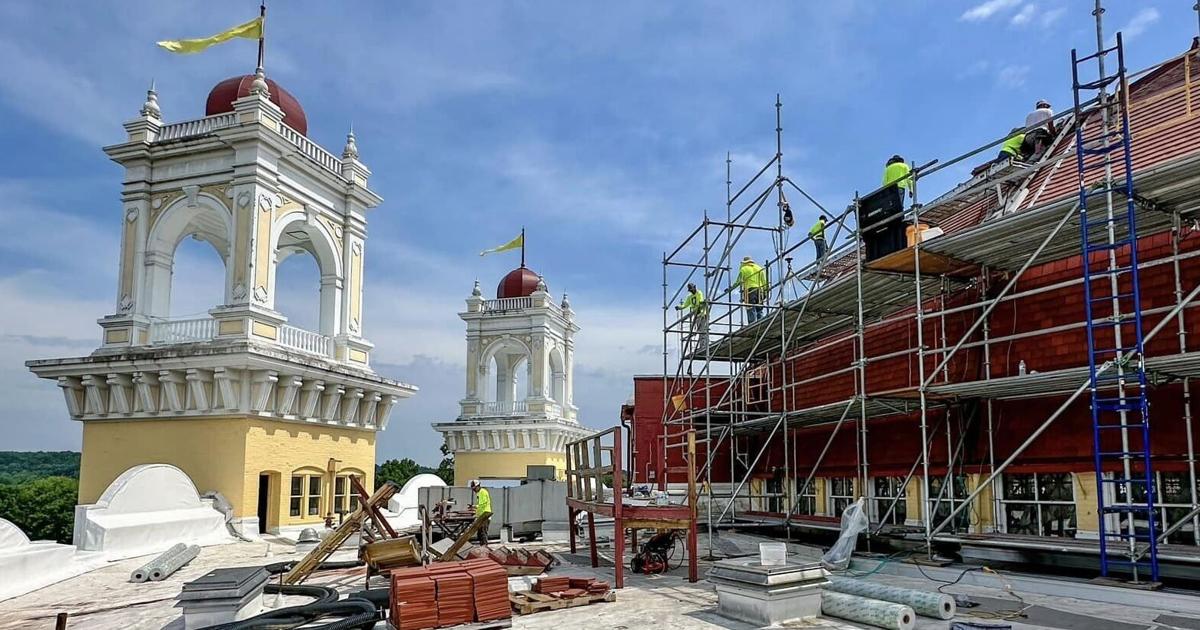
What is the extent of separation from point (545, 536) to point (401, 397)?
27.3ft

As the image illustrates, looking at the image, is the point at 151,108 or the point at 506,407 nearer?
the point at 151,108

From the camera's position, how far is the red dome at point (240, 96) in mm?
25828

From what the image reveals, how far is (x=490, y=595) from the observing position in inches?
413

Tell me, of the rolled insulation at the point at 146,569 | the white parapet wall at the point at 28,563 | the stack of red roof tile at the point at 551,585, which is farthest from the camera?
the rolled insulation at the point at 146,569

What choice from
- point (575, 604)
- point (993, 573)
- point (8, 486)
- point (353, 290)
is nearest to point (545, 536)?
point (353, 290)

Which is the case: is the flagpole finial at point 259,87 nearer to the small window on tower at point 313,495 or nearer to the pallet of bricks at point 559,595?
the small window on tower at point 313,495

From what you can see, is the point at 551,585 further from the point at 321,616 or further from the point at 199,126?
the point at 199,126

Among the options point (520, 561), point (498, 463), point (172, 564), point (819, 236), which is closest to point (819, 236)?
point (819, 236)

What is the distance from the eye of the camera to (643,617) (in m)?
10.8

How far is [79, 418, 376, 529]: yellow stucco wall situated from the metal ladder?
18.9m

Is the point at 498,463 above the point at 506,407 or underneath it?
underneath

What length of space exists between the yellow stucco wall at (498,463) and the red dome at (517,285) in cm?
881

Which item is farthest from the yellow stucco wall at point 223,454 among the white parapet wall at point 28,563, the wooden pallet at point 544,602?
the wooden pallet at point 544,602

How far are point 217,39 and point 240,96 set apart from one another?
1.74 metres
